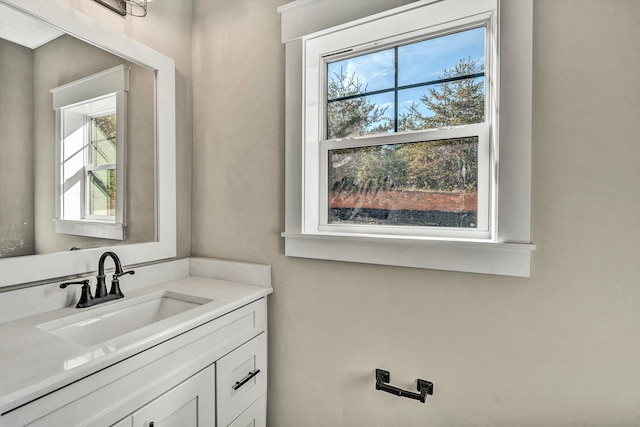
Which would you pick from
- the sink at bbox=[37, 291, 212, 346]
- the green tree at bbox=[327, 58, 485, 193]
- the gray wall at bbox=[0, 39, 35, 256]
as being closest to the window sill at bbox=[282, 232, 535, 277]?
Answer: the green tree at bbox=[327, 58, 485, 193]

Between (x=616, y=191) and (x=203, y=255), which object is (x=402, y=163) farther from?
(x=203, y=255)

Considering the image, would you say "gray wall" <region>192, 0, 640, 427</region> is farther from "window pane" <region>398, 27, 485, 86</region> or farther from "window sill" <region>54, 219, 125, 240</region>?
"window sill" <region>54, 219, 125, 240</region>

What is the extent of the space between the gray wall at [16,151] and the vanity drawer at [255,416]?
0.97 meters

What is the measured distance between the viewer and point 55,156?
1.12 metres

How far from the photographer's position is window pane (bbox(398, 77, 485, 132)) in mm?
1169

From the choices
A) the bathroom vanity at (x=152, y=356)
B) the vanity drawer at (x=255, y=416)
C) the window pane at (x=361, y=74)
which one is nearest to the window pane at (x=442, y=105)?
the window pane at (x=361, y=74)

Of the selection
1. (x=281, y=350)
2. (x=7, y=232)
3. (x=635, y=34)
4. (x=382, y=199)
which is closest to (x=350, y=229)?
(x=382, y=199)

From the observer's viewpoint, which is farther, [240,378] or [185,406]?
[240,378]

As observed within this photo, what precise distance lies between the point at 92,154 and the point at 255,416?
126 cm

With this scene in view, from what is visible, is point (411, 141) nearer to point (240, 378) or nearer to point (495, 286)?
point (495, 286)

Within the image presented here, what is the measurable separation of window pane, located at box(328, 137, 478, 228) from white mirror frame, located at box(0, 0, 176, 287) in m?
0.79

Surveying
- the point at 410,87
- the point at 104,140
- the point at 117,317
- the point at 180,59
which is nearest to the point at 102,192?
the point at 104,140

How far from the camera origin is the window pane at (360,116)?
132 centimetres

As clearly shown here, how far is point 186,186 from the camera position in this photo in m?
1.64
